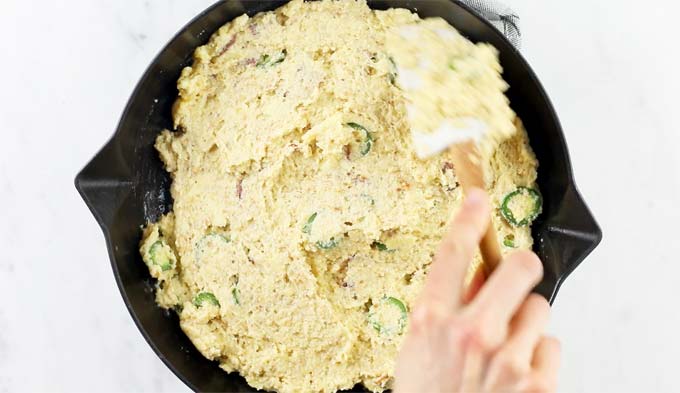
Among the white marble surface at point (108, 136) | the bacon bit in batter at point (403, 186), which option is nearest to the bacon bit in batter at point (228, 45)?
the white marble surface at point (108, 136)

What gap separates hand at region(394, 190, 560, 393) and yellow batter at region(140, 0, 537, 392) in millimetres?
541

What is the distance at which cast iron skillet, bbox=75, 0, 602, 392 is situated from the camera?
5.24ft

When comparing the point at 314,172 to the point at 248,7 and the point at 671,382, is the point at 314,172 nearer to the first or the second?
the point at 248,7

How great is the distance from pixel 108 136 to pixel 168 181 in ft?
0.71

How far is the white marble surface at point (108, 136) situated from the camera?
74.9 inches

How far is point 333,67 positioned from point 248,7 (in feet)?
0.79

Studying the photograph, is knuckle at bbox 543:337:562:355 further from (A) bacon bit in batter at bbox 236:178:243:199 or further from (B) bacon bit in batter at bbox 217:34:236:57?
(B) bacon bit in batter at bbox 217:34:236:57

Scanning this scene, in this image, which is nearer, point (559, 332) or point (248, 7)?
point (248, 7)

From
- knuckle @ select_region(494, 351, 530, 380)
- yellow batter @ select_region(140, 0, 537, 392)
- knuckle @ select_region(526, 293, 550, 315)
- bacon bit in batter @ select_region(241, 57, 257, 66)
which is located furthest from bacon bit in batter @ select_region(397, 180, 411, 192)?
knuckle @ select_region(494, 351, 530, 380)

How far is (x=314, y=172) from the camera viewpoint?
5.67ft

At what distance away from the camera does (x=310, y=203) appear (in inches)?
67.7

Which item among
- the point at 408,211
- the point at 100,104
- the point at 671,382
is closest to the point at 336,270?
the point at 408,211

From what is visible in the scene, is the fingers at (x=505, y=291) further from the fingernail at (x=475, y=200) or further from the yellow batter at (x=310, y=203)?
the yellow batter at (x=310, y=203)

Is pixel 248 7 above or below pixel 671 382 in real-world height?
above
